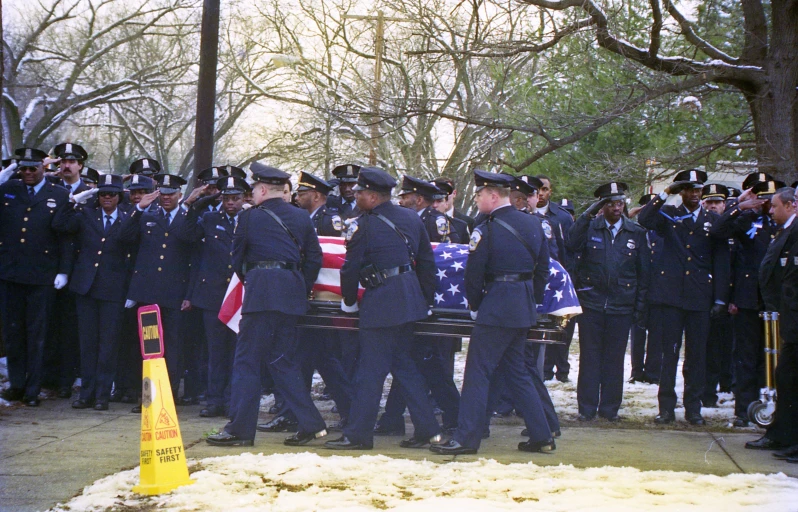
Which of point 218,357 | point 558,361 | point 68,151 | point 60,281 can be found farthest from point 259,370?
point 558,361

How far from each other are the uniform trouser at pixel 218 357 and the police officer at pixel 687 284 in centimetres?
379

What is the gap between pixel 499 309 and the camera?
6551 millimetres

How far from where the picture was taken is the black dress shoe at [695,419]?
8.22 m

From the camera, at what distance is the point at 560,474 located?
19.3ft

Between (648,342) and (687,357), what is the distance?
1.38 metres

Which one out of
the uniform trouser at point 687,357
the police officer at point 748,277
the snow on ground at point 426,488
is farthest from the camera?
the uniform trouser at point 687,357

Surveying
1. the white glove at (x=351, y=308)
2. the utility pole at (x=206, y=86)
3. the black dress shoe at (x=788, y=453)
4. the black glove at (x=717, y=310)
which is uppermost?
the utility pole at (x=206, y=86)

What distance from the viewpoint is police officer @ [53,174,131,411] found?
853cm

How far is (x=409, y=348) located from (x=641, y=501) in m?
2.29

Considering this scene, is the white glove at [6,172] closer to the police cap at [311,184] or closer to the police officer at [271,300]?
the police cap at [311,184]

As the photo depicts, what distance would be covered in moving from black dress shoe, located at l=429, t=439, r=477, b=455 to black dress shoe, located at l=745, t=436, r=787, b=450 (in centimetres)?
213

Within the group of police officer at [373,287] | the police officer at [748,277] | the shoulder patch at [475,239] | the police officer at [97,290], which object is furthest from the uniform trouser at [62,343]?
the police officer at [748,277]

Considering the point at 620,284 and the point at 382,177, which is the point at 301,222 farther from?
the point at 620,284

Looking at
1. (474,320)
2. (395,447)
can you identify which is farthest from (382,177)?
(395,447)
